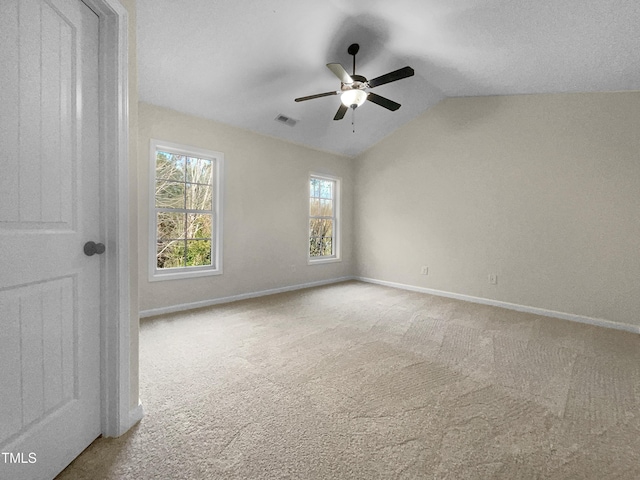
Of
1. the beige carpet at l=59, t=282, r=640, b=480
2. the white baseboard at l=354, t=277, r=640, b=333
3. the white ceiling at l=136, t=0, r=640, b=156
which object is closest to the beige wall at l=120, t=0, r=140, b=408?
the beige carpet at l=59, t=282, r=640, b=480

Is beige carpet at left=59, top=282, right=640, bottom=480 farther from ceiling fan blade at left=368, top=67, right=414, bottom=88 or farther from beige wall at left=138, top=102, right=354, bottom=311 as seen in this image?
ceiling fan blade at left=368, top=67, right=414, bottom=88

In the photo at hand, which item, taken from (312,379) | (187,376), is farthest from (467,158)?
(187,376)

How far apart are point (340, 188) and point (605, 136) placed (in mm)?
3659

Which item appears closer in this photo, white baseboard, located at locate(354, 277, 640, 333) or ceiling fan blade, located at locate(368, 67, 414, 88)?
ceiling fan blade, located at locate(368, 67, 414, 88)

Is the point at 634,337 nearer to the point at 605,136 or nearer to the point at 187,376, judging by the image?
the point at 605,136

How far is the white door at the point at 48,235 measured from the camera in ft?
3.35

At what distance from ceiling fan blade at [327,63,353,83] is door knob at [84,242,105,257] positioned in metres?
2.14

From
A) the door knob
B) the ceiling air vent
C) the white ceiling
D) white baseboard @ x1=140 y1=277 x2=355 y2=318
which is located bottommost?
white baseboard @ x1=140 y1=277 x2=355 y2=318

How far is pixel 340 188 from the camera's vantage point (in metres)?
5.68

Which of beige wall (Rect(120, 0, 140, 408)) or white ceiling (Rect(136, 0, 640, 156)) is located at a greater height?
white ceiling (Rect(136, 0, 640, 156))

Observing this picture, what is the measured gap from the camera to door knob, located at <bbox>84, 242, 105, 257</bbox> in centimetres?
132

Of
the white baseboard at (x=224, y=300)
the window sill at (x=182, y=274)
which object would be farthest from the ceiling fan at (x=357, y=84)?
the white baseboard at (x=224, y=300)

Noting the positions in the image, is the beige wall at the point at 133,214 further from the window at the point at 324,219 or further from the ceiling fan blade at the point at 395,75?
the window at the point at 324,219

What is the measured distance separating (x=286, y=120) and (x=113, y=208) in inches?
131
